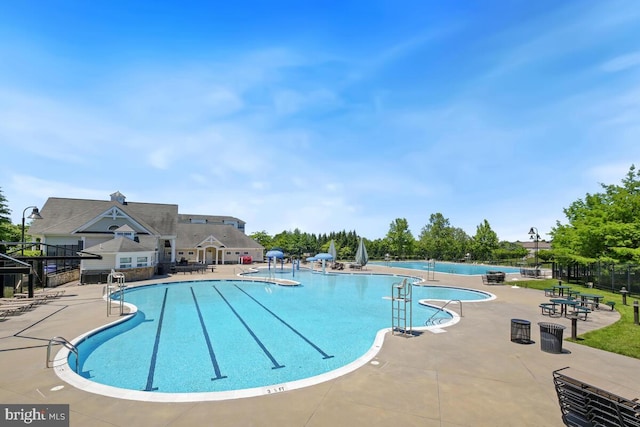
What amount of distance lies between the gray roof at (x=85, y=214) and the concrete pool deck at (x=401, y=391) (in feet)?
81.2

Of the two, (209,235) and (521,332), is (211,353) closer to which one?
(521,332)

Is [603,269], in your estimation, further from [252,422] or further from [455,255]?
[455,255]

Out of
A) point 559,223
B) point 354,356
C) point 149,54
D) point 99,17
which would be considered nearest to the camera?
point 354,356

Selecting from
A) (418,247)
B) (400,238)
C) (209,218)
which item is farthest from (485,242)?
(209,218)

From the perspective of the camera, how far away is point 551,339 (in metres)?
8.51

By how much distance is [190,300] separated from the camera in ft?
62.1

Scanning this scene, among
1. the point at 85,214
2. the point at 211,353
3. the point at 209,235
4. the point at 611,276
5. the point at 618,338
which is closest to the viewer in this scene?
the point at 618,338

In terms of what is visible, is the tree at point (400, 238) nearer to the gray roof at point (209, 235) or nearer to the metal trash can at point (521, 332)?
the gray roof at point (209, 235)

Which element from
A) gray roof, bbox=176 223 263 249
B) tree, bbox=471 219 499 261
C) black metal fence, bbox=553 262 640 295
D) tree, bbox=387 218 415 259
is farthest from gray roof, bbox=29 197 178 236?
tree, bbox=471 219 499 261

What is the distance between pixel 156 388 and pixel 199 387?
3.48ft

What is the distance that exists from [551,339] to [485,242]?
52.6m

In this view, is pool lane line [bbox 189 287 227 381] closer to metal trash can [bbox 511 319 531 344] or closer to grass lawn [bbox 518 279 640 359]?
metal trash can [bbox 511 319 531 344]

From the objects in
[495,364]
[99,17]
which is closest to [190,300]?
[99,17]

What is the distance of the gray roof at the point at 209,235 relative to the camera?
4356 cm
